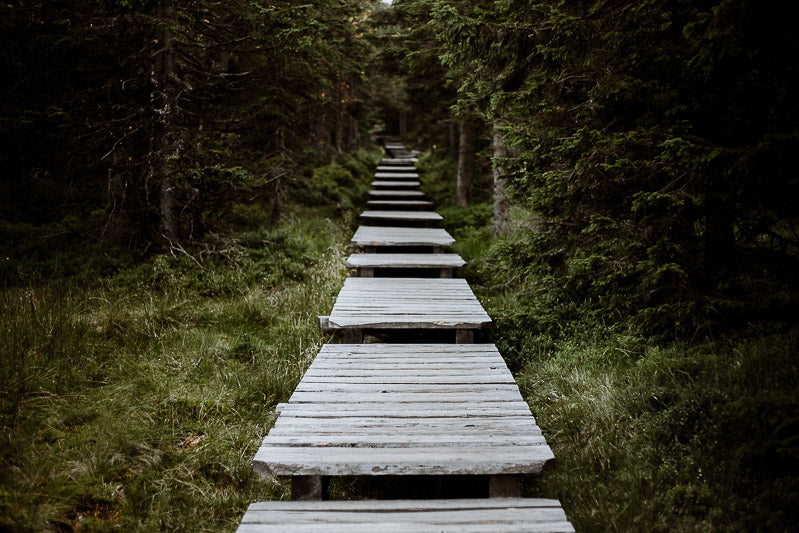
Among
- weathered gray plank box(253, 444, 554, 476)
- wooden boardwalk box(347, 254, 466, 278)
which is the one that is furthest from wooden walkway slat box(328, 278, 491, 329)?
weathered gray plank box(253, 444, 554, 476)

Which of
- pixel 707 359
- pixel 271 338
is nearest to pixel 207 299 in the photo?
pixel 271 338

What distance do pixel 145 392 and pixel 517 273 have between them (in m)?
4.70

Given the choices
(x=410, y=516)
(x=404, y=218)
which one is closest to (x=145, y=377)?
(x=410, y=516)

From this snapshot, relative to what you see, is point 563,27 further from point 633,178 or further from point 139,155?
point 139,155

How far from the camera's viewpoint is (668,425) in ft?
11.1

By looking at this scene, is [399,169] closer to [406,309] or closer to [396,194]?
[396,194]

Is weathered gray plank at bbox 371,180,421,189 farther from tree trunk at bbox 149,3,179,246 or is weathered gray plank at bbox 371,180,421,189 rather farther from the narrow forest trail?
the narrow forest trail

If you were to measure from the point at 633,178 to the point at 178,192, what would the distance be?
27.0 feet

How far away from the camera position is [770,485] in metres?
2.74

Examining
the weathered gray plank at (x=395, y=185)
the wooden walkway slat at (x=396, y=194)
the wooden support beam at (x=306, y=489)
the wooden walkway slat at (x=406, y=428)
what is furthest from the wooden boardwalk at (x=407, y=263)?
the weathered gray plank at (x=395, y=185)

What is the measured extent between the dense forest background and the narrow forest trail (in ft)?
1.78

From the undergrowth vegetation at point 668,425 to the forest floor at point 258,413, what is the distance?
12 millimetres

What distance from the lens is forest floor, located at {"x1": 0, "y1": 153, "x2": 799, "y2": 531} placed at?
2904mm

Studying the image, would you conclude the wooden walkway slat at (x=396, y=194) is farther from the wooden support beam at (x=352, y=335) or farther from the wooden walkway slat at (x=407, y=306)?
the wooden support beam at (x=352, y=335)
